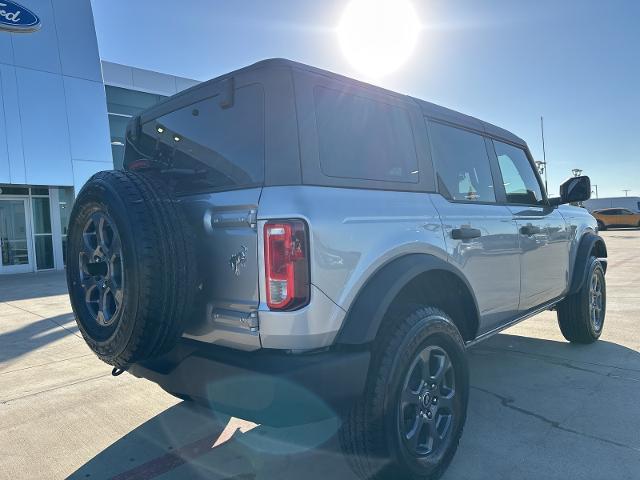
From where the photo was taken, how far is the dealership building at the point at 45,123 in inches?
528

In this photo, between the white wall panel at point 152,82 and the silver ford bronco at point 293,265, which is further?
the white wall panel at point 152,82

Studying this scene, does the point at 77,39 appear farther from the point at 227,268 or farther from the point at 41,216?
the point at 227,268

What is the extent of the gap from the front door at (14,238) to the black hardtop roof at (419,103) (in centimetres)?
1372

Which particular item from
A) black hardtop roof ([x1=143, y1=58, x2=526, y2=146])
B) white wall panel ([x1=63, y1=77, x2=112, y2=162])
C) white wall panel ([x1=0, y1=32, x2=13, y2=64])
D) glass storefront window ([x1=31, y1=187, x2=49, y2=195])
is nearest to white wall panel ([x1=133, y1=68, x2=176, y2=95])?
white wall panel ([x1=63, y1=77, x2=112, y2=162])

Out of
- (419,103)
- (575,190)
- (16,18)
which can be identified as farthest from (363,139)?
(16,18)

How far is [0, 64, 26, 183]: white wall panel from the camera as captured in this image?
13.2 meters

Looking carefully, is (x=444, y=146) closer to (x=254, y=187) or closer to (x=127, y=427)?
(x=254, y=187)

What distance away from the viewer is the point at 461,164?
3348mm

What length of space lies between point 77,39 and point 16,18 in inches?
69.2

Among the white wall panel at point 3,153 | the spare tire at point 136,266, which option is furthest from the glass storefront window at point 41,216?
the spare tire at point 136,266

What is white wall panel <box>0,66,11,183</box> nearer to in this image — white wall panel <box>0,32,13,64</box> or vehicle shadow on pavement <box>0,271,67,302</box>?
white wall panel <box>0,32,13,64</box>

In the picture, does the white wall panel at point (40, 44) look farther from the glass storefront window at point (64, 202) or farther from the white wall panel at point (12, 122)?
the glass storefront window at point (64, 202)

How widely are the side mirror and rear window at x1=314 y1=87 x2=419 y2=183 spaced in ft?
7.60

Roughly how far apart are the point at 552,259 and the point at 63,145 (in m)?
14.3
